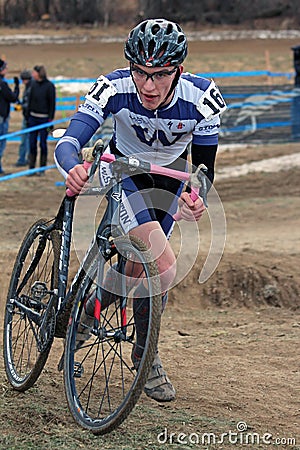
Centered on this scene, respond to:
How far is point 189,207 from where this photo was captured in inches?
166

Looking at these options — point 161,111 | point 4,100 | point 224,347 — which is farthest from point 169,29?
point 4,100

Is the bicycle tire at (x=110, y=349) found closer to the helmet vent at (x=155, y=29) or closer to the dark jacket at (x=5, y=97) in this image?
the helmet vent at (x=155, y=29)

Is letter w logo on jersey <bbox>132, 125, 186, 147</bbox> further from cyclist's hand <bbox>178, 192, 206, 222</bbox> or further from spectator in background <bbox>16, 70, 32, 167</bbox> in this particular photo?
→ spectator in background <bbox>16, 70, 32, 167</bbox>

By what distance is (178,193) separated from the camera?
16.3ft

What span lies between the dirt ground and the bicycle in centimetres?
17

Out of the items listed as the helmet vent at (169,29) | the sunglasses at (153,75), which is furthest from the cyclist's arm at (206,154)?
the helmet vent at (169,29)

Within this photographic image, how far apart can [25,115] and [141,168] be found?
41.8 ft

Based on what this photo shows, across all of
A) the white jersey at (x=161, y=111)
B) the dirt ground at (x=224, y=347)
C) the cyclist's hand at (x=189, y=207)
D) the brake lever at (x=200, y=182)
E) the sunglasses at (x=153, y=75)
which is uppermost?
the sunglasses at (x=153, y=75)

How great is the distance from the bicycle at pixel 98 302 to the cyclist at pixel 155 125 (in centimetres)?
15

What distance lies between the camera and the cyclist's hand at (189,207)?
420cm

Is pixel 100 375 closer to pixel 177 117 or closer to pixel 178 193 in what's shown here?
pixel 178 193

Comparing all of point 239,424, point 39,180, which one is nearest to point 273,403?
point 239,424

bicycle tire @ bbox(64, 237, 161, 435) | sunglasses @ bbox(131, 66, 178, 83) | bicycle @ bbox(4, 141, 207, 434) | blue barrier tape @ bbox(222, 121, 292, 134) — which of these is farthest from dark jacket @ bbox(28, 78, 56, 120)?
sunglasses @ bbox(131, 66, 178, 83)

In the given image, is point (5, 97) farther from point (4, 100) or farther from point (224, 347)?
point (224, 347)
